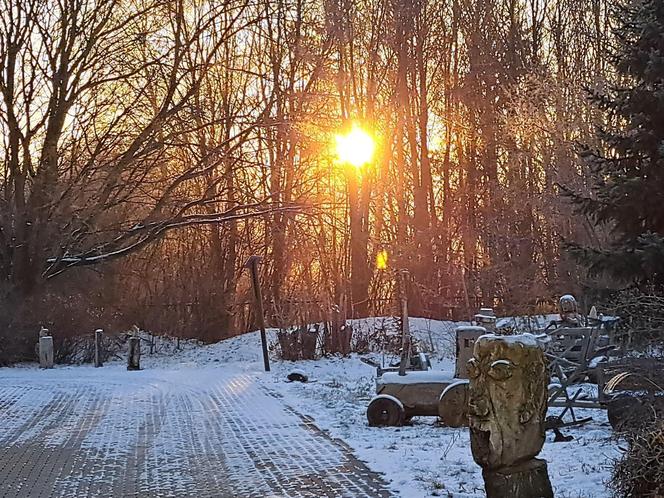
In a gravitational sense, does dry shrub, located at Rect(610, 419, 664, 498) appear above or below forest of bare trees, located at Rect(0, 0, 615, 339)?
below

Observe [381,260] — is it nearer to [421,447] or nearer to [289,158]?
[289,158]

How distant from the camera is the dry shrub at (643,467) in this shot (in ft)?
19.5

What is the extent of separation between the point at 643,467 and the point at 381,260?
29528 millimetres

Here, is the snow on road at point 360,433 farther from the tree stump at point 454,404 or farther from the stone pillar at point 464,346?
the stone pillar at point 464,346

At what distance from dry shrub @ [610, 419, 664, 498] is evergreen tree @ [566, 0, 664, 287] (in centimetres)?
428

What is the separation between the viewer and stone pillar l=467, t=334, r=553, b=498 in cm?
627

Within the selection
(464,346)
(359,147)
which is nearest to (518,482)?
(464,346)

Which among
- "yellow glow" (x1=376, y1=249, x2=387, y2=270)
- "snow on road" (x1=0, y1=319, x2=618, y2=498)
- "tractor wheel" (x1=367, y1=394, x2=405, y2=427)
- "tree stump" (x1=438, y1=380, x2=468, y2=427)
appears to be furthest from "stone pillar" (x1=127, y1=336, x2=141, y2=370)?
"yellow glow" (x1=376, y1=249, x2=387, y2=270)

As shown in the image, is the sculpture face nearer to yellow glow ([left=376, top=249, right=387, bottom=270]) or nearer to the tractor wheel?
the tractor wheel

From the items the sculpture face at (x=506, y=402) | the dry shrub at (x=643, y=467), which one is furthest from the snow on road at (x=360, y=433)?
the sculpture face at (x=506, y=402)

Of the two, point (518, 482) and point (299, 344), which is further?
point (299, 344)

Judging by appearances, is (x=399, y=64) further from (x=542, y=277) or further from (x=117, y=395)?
(x=117, y=395)

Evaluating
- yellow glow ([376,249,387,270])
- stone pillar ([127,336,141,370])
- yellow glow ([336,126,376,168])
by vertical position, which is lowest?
stone pillar ([127,336,141,370])

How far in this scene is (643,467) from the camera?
19.8ft
